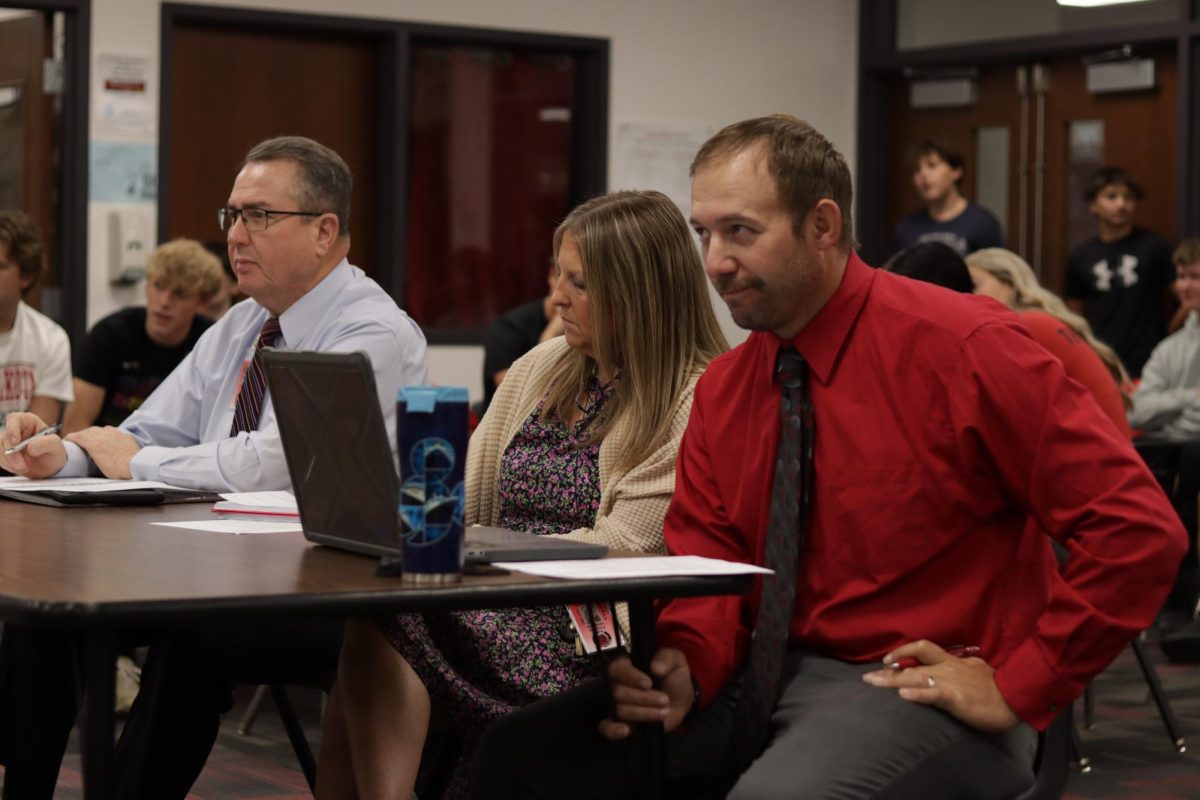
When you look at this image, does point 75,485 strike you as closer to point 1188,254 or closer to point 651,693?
point 651,693

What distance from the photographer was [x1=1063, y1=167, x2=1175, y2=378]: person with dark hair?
25.5 ft

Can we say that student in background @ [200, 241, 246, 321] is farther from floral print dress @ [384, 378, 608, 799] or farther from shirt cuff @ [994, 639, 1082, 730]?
shirt cuff @ [994, 639, 1082, 730]

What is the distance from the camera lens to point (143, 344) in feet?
17.0

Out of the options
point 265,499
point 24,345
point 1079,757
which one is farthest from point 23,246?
point 1079,757

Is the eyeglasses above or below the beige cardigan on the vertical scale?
above

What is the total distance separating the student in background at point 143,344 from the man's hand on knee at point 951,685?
3.46 meters

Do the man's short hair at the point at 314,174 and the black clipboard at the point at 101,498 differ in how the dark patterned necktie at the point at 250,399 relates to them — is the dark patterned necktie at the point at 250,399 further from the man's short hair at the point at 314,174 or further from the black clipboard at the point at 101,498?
the black clipboard at the point at 101,498

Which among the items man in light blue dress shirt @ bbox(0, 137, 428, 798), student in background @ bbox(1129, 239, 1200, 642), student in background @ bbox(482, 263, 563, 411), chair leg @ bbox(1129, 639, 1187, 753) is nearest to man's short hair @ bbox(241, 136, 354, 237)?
man in light blue dress shirt @ bbox(0, 137, 428, 798)

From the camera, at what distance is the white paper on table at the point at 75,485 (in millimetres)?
2713

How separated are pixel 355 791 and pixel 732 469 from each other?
801mm

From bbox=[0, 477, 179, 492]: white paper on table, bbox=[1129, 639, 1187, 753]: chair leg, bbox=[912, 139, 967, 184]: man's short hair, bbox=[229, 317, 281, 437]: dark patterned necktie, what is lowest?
bbox=[1129, 639, 1187, 753]: chair leg

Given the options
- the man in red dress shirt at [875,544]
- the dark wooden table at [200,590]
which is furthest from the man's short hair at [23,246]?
the man in red dress shirt at [875,544]

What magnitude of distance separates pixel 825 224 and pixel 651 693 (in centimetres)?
62

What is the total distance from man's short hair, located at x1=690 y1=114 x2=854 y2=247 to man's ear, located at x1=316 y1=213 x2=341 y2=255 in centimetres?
125
